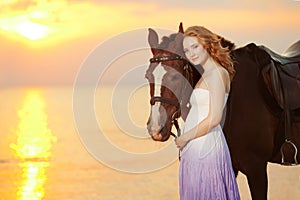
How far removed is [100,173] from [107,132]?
4597 millimetres

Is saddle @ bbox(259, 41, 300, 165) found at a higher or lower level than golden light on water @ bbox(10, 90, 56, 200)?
higher

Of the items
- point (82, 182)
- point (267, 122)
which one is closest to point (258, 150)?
point (267, 122)

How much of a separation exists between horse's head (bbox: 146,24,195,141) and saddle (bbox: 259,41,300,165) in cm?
127

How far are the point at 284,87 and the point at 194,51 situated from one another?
1.44 metres

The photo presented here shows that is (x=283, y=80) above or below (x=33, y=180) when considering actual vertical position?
above

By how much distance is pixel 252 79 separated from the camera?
14.9ft

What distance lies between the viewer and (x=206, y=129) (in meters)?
3.43

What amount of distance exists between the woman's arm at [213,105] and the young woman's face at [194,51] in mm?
120

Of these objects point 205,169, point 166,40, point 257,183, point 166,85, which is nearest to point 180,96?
point 166,85

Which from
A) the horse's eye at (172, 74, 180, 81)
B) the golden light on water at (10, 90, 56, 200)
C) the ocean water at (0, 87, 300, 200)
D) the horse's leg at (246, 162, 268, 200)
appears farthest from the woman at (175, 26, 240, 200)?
the golden light on water at (10, 90, 56, 200)

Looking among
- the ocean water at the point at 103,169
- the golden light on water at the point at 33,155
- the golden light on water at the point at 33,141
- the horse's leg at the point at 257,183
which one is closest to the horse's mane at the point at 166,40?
the ocean water at the point at 103,169

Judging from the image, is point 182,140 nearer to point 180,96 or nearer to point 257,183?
point 180,96

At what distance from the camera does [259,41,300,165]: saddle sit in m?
4.59

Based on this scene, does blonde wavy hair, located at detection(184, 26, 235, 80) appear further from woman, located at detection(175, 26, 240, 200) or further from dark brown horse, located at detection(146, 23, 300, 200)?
dark brown horse, located at detection(146, 23, 300, 200)
